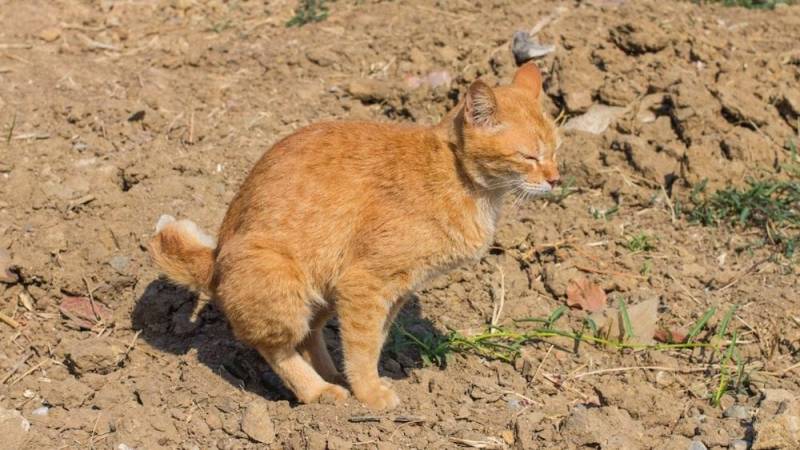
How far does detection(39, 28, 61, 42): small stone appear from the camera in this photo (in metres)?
7.95

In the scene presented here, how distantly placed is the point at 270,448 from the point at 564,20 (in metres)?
4.33

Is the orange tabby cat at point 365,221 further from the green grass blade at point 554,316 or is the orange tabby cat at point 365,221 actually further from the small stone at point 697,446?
the small stone at point 697,446

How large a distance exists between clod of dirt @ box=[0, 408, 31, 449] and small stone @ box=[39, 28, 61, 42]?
4145 mm

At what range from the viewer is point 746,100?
271 inches

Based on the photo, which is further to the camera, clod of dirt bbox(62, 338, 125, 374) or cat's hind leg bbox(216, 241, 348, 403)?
clod of dirt bbox(62, 338, 125, 374)

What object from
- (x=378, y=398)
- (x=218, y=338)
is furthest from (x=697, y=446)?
(x=218, y=338)

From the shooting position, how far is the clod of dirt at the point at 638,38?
23.9 ft

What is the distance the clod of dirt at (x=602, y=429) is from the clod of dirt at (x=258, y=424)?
4.42 ft

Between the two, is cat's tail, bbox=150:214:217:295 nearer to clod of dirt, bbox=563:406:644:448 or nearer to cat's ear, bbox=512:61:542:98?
cat's ear, bbox=512:61:542:98

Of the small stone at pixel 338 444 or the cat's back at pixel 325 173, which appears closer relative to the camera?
the small stone at pixel 338 444

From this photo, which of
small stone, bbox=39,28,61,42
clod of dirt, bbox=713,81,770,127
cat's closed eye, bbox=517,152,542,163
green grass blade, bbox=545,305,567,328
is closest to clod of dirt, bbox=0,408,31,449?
cat's closed eye, bbox=517,152,542,163

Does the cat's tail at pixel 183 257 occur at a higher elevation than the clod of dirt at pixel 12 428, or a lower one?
higher

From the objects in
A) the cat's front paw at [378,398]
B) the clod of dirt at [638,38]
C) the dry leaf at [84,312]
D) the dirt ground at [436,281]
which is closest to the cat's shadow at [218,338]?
the dirt ground at [436,281]

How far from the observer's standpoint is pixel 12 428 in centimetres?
452
